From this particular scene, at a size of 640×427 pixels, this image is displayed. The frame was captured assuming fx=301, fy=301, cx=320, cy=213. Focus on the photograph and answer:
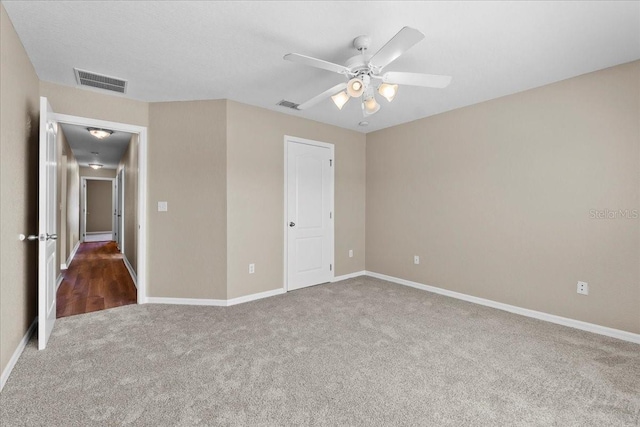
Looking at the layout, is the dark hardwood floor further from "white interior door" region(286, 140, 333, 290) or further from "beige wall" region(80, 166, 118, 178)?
"beige wall" region(80, 166, 118, 178)

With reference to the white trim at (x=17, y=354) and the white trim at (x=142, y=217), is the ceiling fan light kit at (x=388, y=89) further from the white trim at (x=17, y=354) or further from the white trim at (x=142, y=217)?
the white trim at (x=17, y=354)

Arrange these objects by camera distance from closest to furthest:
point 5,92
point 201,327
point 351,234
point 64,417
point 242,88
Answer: point 64,417, point 5,92, point 201,327, point 242,88, point 351,234

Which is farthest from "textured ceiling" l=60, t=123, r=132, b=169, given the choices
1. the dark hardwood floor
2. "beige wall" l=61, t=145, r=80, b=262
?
the dark hardwood floor

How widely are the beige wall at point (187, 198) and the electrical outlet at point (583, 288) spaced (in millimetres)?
3703

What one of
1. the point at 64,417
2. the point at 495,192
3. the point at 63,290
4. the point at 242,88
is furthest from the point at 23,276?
the point at 495,192

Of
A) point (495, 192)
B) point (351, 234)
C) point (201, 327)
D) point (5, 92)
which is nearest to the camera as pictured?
point (5, 92)

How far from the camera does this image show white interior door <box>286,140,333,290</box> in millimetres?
4219

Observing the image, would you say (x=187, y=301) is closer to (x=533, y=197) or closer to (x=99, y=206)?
(x=533, y=197)

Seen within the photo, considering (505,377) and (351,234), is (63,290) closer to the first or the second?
(351,234)

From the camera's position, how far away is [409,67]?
8.97ft

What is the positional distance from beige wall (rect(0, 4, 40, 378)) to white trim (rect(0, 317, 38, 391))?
0.04m

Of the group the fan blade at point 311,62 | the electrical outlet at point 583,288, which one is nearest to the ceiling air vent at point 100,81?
the fan blade at point 311,62

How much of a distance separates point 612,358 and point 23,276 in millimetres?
4696

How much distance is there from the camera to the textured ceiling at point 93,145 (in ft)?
16.6
